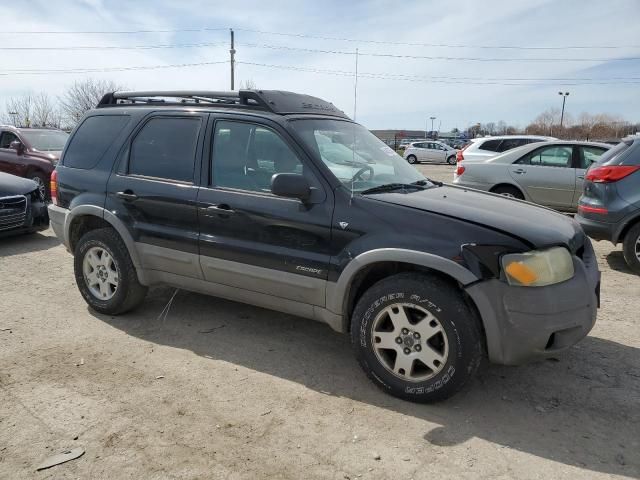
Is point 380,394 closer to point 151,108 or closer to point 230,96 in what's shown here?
point 230,96

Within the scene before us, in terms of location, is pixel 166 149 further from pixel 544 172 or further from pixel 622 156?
pixel 544 172

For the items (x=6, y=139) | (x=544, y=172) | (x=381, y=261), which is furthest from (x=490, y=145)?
(x=6, y=139)

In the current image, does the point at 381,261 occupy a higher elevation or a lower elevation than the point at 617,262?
higher

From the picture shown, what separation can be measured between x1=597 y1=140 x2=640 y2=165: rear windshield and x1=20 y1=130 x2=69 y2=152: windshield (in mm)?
10813

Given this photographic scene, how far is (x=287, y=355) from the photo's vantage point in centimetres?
393

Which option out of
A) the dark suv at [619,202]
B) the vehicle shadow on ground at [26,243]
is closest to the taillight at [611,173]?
the dark suv at [619,202]

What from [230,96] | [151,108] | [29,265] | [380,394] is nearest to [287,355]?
[380,394]

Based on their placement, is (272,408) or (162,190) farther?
(162,190)

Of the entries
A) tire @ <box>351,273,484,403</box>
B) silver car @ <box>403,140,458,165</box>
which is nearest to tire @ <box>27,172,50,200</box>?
tire @ <box>351,273,484,403</box>

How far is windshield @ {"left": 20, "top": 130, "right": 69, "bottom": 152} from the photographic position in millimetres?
11352

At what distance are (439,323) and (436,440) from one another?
652mm

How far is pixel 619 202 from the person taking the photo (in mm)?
6031

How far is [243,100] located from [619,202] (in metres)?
4.60

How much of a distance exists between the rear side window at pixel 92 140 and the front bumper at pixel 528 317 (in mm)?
3376
